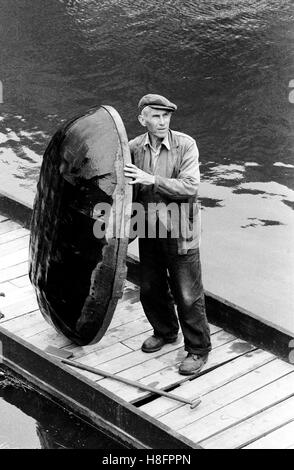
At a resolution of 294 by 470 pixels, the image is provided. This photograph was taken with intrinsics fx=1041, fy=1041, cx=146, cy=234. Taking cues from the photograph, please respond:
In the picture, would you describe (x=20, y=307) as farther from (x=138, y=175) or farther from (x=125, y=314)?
(x=138, y=175)

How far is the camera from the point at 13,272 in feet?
30.1

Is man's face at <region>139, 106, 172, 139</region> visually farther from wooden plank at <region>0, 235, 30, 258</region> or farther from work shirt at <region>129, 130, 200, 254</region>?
wooden plank at <region>0, 235, 30, 258</region>

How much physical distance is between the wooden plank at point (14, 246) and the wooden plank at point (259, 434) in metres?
3.47

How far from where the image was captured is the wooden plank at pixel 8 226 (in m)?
9.98

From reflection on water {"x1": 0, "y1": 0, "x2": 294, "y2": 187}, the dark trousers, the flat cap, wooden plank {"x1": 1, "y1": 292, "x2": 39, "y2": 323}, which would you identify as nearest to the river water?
reflection on water {"x1": 0, "y1": 0, "x2": 294, "y2": 187}

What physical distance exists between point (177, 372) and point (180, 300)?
1.86 feet

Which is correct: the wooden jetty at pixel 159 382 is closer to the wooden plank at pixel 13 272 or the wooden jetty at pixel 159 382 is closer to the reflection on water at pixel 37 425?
the reflection on water at pixel 37 425

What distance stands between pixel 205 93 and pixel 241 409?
30.1 feet

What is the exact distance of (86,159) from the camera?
720 cm

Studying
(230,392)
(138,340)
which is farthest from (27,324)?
(230,392)

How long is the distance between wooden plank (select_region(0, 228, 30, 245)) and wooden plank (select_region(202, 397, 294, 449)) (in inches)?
145

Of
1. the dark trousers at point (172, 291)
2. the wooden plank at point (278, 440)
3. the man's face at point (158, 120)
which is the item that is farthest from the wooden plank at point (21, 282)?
the wooden plank at point (278, 440)

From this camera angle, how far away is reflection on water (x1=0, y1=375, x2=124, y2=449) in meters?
7.52
